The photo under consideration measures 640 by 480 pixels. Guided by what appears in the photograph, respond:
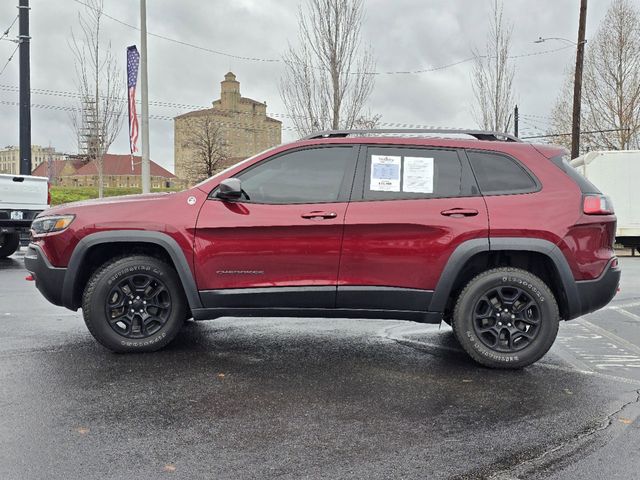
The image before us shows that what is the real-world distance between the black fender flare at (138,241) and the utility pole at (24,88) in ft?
44.7

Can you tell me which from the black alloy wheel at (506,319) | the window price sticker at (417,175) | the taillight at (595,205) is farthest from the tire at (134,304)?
the taillight at (595,205)

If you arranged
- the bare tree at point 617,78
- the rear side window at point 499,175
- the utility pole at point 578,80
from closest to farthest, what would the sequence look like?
the rear side window at point 499,175 → the utility pole at point 578,80 → the bare tree at point 617,78

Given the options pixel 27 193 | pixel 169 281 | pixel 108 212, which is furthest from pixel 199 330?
pixel 27 193

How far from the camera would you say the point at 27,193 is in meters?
12.2

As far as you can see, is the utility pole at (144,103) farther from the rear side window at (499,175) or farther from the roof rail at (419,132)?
the rear side window at (499,175)

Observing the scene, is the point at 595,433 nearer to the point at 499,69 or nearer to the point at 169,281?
the point at 169,281

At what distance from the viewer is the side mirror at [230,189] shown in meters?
4.67

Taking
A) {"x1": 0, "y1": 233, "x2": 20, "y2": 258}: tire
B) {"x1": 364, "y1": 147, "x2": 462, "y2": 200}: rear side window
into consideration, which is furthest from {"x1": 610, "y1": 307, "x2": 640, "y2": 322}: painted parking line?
{"x1": 0, "y1": 233, "x2": 20, "y2": 258}: tire

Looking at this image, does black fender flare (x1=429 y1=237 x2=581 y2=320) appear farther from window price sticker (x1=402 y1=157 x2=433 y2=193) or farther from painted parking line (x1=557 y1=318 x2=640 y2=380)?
painted parking line (x1=557 y1=318 x2=640 y2=380)

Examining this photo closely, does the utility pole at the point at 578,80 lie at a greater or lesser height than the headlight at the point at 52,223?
greater

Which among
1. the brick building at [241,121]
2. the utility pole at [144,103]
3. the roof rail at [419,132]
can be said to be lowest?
the roof rail at [419,132]

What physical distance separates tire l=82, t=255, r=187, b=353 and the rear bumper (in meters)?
3.08

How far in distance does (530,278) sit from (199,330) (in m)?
3.13

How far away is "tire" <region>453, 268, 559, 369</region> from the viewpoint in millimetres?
4645
